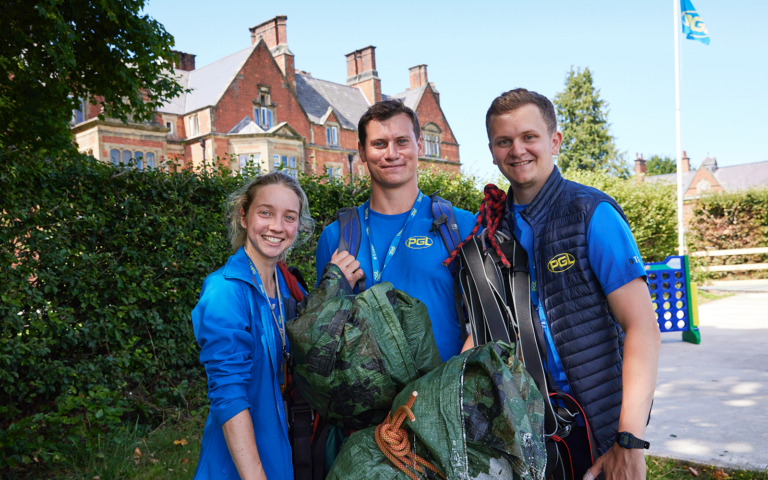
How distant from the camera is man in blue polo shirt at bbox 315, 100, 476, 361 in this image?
2.38m

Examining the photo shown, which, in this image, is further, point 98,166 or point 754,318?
point 754,318

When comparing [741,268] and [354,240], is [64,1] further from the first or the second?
[741,268]

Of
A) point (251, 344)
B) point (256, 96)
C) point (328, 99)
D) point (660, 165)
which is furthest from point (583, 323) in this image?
point (660, 165)

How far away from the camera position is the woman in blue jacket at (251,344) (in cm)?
192

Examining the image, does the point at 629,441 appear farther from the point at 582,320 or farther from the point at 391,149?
the point at 391,149

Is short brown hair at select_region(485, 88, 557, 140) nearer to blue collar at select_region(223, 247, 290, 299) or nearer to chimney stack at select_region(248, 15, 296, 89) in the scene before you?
blue collar at select_region(223, 247, 290, 299)

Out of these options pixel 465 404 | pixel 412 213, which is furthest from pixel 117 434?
pixel 465 404

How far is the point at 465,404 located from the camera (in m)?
1.58

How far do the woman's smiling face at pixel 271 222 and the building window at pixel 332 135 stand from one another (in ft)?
118

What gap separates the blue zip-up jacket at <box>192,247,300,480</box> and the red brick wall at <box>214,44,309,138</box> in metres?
31.7

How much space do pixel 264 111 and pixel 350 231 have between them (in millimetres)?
33469

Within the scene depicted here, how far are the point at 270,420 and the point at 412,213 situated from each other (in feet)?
3.76

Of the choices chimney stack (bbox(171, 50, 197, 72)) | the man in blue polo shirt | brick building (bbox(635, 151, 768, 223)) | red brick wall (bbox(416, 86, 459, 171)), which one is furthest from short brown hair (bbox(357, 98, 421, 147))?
brick building (bbox(635, 151, 768, 223))

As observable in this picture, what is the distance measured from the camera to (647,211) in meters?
16.9
